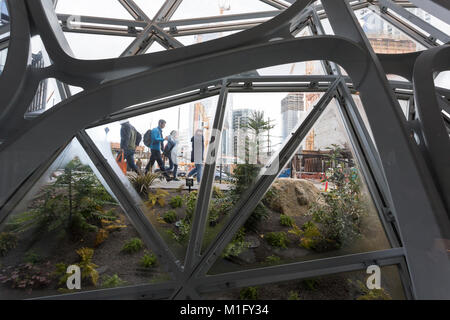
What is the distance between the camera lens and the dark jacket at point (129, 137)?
17.8 ft

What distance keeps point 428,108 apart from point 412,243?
1.56 meters

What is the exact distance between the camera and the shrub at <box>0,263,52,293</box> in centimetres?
425

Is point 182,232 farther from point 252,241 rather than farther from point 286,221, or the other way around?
point 286,221

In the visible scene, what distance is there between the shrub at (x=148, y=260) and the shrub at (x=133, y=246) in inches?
8.1

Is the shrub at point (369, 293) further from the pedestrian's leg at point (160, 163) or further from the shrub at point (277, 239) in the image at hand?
the pedestrian's leg at point (160, 163)

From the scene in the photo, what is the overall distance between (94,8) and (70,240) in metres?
5.87

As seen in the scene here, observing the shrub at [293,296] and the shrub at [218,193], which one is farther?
the shrub at [218,193]

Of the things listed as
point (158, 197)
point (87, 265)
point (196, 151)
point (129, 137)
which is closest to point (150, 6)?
point (129, 137)

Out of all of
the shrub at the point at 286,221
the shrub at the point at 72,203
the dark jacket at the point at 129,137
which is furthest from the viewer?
the dark jacket at the point at 129,137

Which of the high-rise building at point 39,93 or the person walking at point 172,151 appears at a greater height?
the high-rise building at point 39,93

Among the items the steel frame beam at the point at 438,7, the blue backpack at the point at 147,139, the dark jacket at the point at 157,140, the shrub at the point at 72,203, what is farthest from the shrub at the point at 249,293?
the steel frame beam at the point at 438,7

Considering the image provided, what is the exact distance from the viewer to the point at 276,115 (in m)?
5.95
